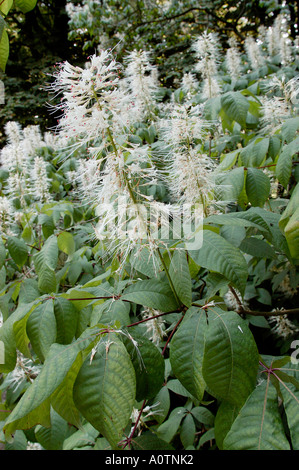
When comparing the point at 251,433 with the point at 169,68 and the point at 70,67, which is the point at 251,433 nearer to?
the point at 70,67

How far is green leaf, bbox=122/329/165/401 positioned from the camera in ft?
3.54

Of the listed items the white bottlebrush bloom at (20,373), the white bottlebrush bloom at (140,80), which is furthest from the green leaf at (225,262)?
the white bottlebrush bloom at (140,80)

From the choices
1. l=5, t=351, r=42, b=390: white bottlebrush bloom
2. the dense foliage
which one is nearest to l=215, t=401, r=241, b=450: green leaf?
the dense foliage

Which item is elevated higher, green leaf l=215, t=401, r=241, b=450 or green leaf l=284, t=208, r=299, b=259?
green leaf l=284, t=208, r=299, b=259

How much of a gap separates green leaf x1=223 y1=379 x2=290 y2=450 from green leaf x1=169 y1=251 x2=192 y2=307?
34 centimetres

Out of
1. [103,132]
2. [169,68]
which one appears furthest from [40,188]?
[169,68]

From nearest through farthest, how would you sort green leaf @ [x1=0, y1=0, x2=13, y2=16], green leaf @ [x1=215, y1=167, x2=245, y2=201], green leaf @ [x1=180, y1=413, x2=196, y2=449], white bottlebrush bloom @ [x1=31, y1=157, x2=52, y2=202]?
1. green leaf @ [x1=0, y1=0, x2=13, y2=16]
2. green leaf @ [x1=215, y1=167, x2=245, y2=201]
3. green leaf @ [x1=180, y1=413, x2=196, y2=449]
4. white bottlebrush bloom @ [x1=31, y1=157, x2=52, y2=202]

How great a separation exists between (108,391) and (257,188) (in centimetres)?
124

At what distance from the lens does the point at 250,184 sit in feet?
5.58

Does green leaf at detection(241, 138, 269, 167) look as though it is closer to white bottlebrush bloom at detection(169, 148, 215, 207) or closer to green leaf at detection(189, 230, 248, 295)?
white bottlebrush bloom at detection(169, 148, 215, 207)

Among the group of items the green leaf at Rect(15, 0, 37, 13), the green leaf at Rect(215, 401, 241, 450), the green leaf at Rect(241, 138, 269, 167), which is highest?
the green leaf at Rect(15, 0, 37, 13)

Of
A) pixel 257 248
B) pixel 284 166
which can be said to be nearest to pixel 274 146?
pixel 284 166

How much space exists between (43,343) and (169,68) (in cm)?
851

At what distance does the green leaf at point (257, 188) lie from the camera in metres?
1.68
